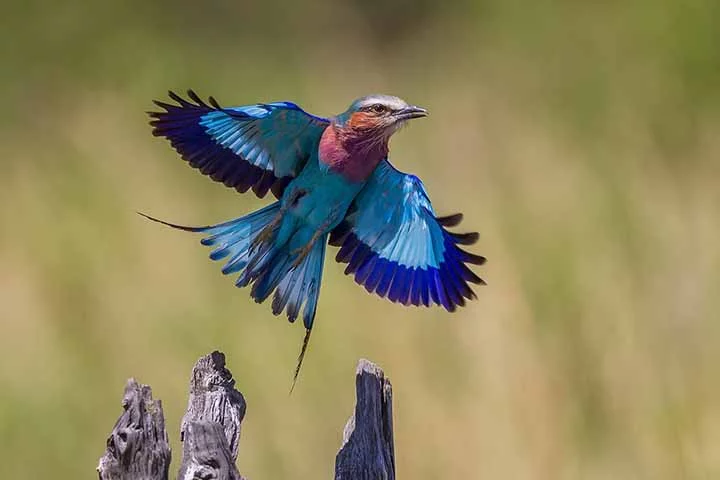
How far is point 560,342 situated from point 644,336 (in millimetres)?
276

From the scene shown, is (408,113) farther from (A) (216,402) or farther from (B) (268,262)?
(A) (216,402)

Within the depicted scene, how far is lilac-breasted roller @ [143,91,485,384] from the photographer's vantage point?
9.47 ft

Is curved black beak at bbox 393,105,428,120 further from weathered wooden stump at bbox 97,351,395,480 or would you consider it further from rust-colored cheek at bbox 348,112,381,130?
weathered wooden stump at bbox 97,351,395,480

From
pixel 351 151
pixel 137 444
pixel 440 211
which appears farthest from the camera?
pixel 440 211

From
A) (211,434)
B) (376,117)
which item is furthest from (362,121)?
(211,434)

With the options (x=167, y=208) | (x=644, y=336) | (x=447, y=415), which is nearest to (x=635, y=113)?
(x=644, y=336)

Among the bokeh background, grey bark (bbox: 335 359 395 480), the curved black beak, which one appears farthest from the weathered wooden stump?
the bokeh background

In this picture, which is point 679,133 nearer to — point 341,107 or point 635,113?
point 635,113

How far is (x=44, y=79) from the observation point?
16.0 ft

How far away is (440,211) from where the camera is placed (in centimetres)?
449

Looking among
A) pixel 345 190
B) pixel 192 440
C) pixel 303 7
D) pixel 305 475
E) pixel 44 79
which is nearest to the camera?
pixel 192 440

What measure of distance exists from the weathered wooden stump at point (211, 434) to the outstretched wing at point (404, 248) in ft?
1.02

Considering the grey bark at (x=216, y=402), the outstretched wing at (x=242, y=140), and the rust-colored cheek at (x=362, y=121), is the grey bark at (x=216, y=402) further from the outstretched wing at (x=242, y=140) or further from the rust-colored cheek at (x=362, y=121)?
the rust-colored cheek at (x=362, y=121)

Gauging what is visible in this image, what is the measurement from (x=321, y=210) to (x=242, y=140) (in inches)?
9.4
